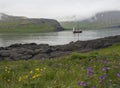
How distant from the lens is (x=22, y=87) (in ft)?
21.6

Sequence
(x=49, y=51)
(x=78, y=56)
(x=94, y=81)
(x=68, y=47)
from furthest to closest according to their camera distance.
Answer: (x=68, y=47)
(x=49, y=51)
(x=78, y=56)
(x=94, y=81)

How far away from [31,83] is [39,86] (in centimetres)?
20

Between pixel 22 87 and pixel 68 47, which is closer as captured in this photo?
pixel 22 87

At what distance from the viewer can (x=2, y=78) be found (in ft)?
28.5

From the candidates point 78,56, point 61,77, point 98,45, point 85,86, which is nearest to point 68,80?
point 61,77

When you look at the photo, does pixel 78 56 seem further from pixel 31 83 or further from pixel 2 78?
pixel 31 83

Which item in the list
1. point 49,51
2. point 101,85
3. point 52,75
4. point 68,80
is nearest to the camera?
point 101,85

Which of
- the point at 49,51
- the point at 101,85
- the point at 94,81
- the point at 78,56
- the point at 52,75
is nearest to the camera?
the point at 101,85

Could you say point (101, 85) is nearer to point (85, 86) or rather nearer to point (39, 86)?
point (85, 86)

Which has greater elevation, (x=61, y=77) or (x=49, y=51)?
(x=61, y=77)

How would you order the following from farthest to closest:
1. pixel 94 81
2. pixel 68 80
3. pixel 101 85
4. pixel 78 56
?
pixel 78 56, pixel 68 80, pixel 94 81, pixel 101 85

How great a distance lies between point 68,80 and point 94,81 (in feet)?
3.83

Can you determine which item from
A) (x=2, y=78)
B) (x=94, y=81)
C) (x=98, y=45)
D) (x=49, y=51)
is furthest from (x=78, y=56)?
(x=98, y=45)

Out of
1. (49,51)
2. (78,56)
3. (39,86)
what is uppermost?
(39,86)
